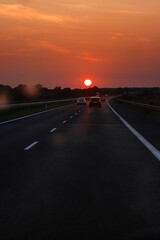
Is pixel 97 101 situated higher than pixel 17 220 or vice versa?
pixel 17 220

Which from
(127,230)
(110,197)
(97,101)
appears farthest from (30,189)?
(97,101)

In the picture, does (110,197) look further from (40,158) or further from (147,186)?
(40,158)

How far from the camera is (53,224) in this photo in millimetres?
4426

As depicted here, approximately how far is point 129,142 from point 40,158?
14.6 ft

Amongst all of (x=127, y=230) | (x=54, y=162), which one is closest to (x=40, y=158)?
(x=54, y=162)

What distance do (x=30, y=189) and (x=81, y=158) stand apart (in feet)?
10.8

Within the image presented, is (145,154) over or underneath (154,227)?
underneath

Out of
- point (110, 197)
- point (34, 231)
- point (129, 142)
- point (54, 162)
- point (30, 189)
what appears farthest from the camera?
point (129, 142)

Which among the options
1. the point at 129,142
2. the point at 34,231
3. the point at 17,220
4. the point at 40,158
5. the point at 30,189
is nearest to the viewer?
the point at 34,231

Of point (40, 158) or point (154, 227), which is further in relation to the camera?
point (40, 158)

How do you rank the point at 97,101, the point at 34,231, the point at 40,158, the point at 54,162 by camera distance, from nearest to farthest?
the point at 34,231 < the point at 54,162 < the point at 40,158 < the point at 97,101

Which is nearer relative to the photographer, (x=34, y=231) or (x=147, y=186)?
(x=34, y=231)

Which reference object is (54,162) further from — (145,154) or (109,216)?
(109,216)

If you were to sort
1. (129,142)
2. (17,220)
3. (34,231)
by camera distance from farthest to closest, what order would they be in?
(129,142) < (17,220) < (34,231)
